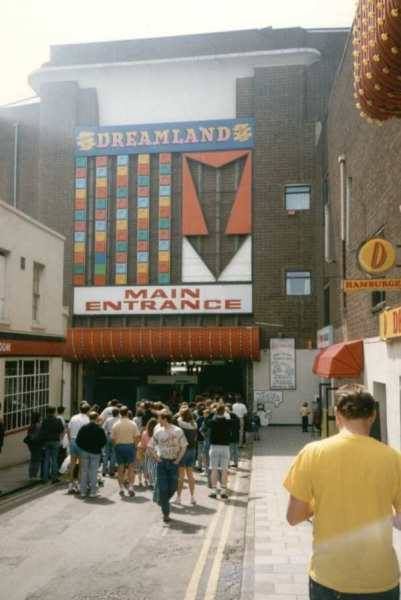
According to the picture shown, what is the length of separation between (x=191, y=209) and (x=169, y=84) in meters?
6.93

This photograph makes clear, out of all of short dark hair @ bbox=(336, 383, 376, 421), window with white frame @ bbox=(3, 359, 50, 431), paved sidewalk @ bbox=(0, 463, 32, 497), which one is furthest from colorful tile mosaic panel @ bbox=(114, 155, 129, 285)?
short dark hair @ bbox=(336, 383, 376, 421)

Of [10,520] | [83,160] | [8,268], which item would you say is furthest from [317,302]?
[10,520]

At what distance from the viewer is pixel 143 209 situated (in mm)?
33188

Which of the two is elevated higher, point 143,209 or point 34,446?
point 143,209

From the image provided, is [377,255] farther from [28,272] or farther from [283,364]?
[283,364]

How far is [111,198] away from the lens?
110 ft

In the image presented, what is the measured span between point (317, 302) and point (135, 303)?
900 centimetres

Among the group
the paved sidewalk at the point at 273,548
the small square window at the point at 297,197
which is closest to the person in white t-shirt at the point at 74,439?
the paved sidewalk at the point at 273,548

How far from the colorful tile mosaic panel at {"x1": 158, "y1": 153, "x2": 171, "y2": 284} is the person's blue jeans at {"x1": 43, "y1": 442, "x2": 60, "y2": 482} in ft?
59.4

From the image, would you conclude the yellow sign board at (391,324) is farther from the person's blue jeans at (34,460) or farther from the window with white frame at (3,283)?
the window with white frame at (3,283)

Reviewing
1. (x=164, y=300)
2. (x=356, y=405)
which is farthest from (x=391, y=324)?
(x=164, y=300)

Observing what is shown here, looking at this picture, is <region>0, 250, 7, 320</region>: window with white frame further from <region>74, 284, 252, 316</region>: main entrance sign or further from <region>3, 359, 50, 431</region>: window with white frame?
<region>74, 284, 252, 316</region>: main entrance sign

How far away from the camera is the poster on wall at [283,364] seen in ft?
104

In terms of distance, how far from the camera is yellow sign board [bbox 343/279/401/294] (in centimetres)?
1208
